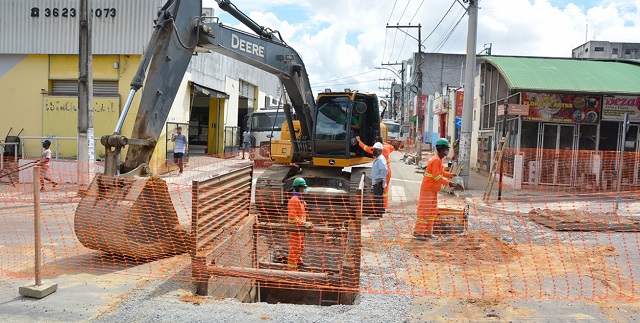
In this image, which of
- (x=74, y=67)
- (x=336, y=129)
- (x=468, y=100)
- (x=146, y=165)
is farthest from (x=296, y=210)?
(x=74, y=67)

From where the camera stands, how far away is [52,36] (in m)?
17.4

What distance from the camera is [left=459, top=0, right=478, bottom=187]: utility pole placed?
15.7 m

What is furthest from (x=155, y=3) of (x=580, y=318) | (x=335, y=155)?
(x=580, y=318)

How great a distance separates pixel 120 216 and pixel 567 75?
14.4 metres

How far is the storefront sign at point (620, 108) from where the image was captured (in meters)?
16.1

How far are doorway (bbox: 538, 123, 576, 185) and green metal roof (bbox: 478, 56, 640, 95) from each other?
1778 millimetres

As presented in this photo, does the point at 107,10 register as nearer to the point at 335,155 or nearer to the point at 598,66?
the point at 335,155

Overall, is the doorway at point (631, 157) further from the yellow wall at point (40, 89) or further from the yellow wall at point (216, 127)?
the yellow wall at point (216, 127)

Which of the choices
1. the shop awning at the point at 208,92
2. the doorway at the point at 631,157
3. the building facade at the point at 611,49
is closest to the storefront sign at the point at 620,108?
the doorway at the point at 631,157

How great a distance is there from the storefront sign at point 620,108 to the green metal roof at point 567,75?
0.68 metres

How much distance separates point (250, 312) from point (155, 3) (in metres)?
14.5

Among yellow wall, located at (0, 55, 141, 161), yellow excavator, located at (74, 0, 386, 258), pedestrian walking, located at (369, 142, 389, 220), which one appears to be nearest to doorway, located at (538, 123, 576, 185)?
pedestrian walking, located at (369, 142, 389, 220)

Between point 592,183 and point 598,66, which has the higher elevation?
point 598,66

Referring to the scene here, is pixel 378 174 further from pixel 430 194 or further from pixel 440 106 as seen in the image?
pixel 440 106
